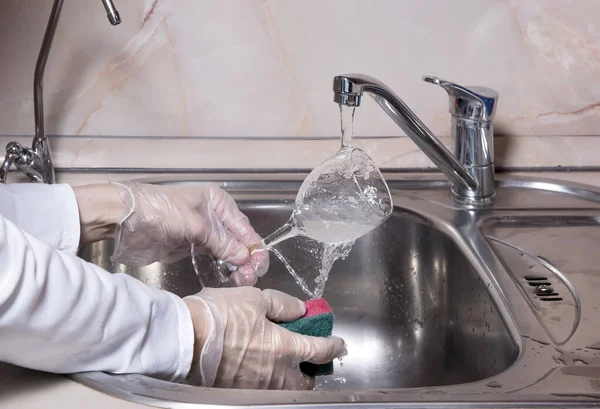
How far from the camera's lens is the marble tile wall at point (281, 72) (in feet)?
3.90

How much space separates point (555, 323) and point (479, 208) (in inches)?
12.6

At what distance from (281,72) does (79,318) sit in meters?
0.67

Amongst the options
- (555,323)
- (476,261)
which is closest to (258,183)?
(476,261)

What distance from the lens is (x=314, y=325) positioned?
893 mm

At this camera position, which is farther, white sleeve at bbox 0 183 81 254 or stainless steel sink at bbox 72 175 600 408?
white sleeve at bbox 0 183 81 254

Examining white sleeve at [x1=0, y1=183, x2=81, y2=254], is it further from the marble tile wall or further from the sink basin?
the marble tile wall

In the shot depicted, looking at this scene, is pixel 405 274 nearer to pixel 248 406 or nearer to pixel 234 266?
pixel 234 266

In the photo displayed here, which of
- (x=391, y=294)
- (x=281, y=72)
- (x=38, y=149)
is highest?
(x=281, y=72)

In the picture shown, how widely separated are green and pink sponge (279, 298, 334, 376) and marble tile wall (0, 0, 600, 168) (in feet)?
1.19

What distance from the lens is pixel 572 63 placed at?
121cm

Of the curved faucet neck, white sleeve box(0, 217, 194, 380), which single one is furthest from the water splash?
white sleeve box(0, 217, 194, 380)

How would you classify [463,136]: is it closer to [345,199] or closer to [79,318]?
[345,199]

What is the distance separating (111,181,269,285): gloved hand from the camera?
980mm

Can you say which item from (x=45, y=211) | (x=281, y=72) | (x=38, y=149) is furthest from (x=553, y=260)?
(x=38, y=149)
